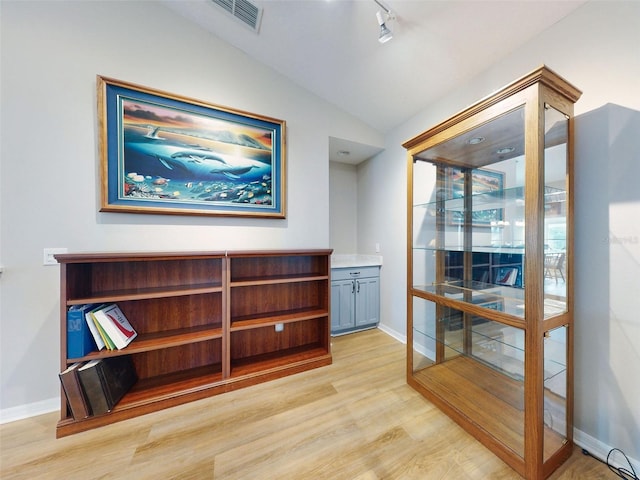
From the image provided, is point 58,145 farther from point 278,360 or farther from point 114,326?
point 278,360

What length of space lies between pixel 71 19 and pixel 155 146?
100 centimetres

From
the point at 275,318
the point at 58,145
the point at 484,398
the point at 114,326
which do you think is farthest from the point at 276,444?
the point at 58,145

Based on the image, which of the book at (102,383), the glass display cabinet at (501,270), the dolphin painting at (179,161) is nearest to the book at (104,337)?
the book at (102,383)

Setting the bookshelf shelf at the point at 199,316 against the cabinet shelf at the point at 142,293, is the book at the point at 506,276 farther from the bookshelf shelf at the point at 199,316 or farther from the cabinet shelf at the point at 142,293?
the cabinet shelf at the point at 142,293

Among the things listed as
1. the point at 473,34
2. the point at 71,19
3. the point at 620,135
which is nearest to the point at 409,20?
the point at 473,34

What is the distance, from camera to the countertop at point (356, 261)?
9.37 feet

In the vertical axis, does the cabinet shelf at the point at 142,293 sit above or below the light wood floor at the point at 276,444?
above

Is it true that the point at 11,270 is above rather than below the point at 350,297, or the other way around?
above

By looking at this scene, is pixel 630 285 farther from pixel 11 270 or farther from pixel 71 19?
pixel 71 19

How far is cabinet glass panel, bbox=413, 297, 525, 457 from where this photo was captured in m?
1.52

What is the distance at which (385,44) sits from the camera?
1845 mm

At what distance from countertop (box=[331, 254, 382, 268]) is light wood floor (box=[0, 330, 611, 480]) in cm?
135

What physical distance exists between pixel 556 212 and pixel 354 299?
2.07 meters

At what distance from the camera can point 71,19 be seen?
1.69m
